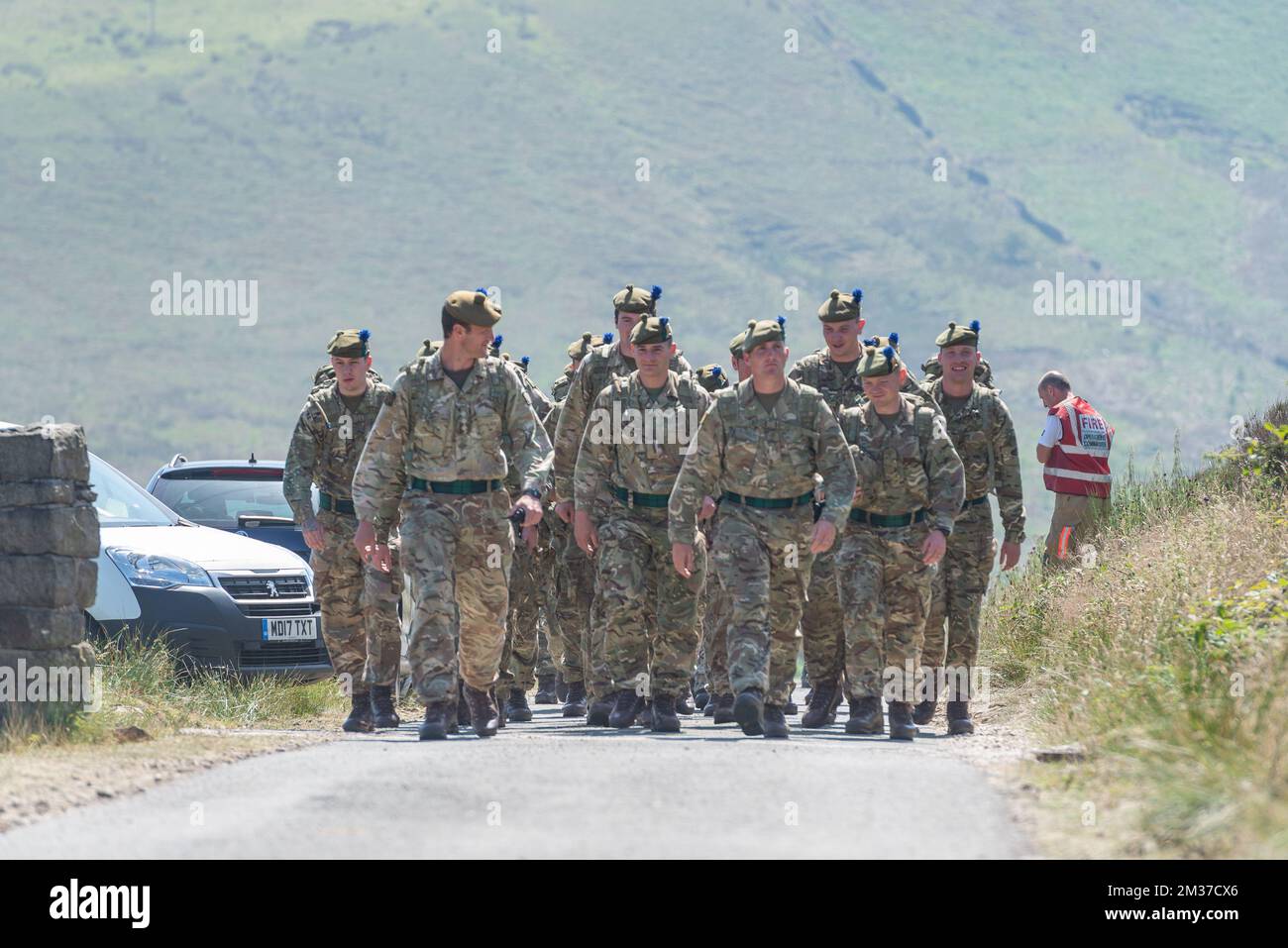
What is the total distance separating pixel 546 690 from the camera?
1759 centimetres

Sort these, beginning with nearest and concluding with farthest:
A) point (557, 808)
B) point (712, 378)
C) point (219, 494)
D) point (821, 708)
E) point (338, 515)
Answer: point (557, 808)
point (338, 515)
point (821, 708)
point (712, 378)
point (219, 494)

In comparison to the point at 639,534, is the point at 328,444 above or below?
above

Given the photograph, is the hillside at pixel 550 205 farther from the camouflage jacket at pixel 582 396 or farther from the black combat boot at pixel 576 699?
the camouflage jacket at pixel 582 396

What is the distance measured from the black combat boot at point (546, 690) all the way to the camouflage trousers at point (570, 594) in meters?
2.33

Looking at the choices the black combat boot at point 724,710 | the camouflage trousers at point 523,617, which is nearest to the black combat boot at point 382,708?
the camouflage trousers at point 523,617

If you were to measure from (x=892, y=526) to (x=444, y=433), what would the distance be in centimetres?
263

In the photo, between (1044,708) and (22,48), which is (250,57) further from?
(1044,708)

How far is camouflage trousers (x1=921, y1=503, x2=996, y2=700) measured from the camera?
12984mm

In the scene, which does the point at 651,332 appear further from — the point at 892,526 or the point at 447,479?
the point at 892,526

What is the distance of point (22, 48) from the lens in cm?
17738

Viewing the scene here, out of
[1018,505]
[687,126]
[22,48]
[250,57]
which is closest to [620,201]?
[687,126]

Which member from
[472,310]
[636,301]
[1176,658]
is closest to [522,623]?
[636,301]
